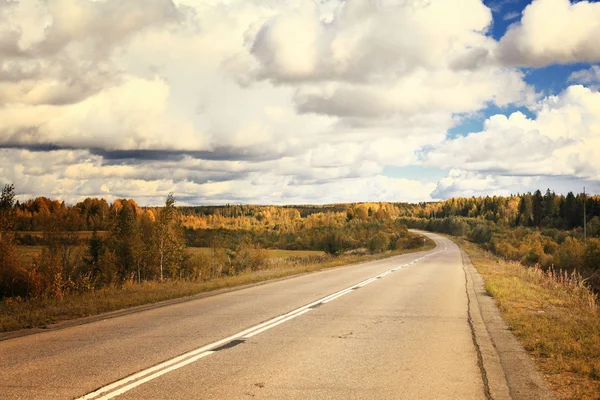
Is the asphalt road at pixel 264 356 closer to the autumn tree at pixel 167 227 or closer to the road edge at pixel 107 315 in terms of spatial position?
the road edge at pixel 107 315

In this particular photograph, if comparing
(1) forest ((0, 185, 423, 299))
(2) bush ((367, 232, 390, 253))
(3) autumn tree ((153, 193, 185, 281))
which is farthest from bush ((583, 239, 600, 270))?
(3) autumn tree ((153, 193, 185, 281))

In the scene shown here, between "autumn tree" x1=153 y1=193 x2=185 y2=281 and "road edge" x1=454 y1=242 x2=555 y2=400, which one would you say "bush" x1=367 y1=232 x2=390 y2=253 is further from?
"road edge" x1=454 y1=242 x2=555 y2=400

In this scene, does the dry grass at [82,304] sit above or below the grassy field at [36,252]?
above

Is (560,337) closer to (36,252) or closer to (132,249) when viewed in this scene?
(36,252)

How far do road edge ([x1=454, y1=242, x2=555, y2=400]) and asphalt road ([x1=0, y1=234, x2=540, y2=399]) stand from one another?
0.04 m

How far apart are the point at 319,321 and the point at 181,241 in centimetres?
3881

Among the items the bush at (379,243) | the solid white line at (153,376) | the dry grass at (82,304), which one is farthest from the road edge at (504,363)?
the bush at (379,243)

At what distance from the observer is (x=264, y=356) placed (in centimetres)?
719

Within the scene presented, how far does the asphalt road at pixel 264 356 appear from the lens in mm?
5586

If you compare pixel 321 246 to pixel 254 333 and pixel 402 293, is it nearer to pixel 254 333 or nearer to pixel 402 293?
pixel 402 293

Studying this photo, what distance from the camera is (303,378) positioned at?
609cm

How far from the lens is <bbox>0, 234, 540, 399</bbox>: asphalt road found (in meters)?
5.59

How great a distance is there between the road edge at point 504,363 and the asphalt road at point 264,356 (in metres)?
0.04

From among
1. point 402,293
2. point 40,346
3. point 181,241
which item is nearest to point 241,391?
point 40,346
